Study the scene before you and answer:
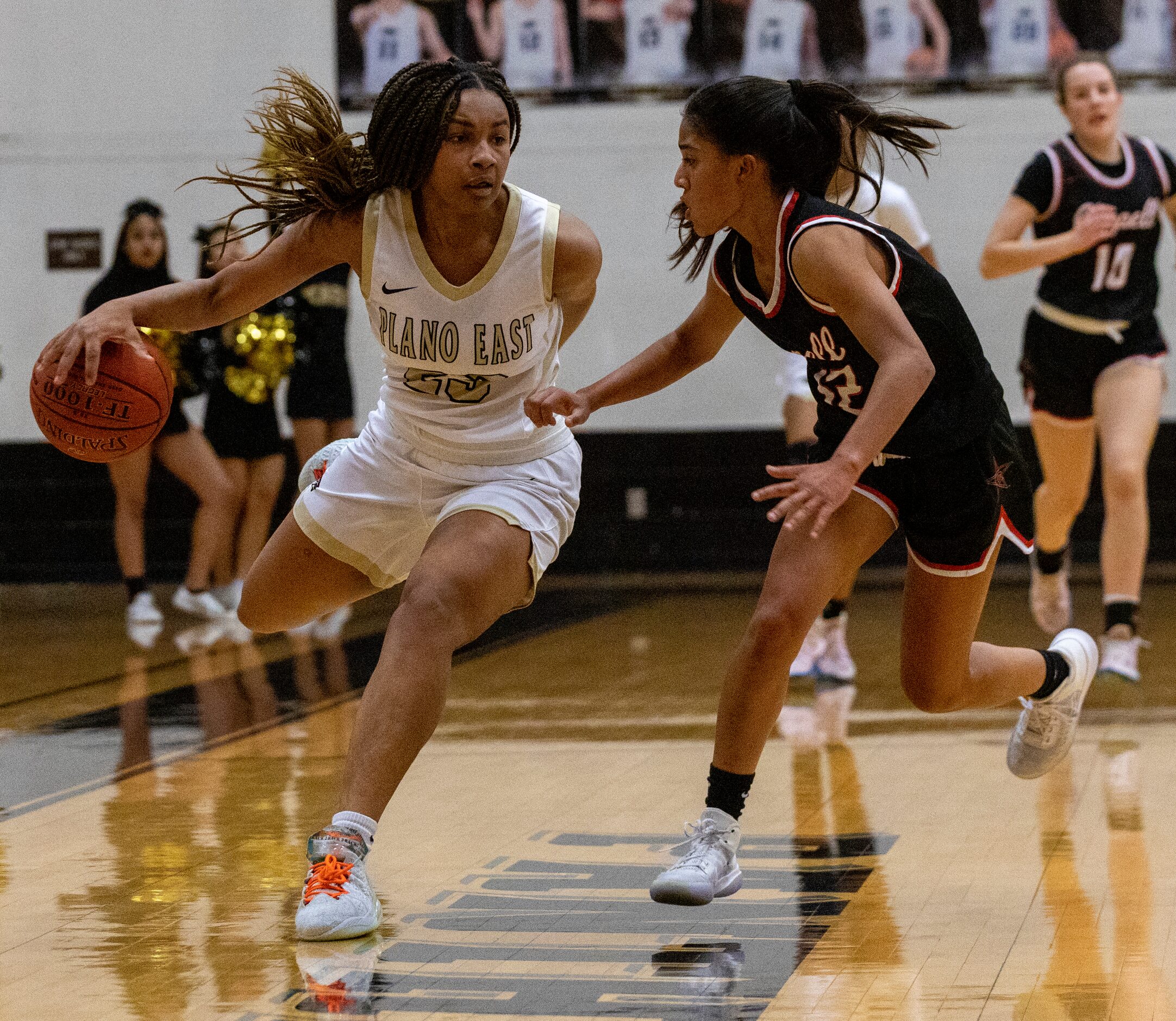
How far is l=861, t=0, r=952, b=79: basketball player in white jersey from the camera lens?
29.2 feet

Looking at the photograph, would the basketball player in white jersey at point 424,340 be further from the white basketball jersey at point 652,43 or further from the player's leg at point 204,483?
the white basketball jersey at point 652,43

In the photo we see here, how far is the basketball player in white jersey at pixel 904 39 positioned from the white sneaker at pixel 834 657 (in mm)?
4268

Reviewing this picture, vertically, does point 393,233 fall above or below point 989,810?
above

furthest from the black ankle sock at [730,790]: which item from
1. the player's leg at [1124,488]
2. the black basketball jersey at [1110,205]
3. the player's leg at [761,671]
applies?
the black basketball jersey at [1110,205]

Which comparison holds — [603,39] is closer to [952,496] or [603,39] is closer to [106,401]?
[106,401]

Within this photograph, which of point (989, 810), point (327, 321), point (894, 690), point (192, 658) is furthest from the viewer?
point (327, 321)

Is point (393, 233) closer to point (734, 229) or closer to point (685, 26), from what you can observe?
point (734, 229)

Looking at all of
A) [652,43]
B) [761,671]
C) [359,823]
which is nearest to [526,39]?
[652,43]

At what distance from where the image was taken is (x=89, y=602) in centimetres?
862

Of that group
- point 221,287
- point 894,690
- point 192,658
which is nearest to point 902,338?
point 221,287

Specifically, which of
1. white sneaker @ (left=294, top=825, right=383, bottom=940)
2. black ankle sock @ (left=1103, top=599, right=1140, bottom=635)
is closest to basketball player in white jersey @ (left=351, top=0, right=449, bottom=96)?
black ankle sock @ (left=1103, top=599, right=1140, bottom=635)

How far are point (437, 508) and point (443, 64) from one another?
2.64 ft

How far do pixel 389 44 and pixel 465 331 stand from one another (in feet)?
21.3

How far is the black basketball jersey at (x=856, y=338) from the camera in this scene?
117 inches
